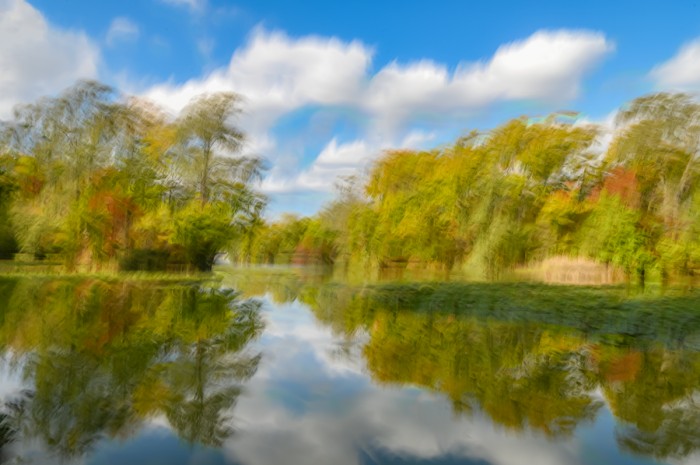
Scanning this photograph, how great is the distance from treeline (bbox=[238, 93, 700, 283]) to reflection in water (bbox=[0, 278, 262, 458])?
15480 mm

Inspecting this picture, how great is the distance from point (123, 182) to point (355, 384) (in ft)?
93.7

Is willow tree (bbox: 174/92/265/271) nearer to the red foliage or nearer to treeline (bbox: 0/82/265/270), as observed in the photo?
treeline (bbox: 0/82/265/270)

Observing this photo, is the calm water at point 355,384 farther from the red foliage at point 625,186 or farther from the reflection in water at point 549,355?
the red foliage at point 625,186

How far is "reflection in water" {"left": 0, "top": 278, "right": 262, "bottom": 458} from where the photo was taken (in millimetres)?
6754

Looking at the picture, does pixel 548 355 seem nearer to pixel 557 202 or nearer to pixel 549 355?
pixel 549 355

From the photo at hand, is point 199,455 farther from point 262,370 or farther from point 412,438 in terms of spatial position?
point 262,370

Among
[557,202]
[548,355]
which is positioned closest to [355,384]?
[548,355]

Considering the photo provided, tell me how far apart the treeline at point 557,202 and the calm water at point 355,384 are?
392 inches

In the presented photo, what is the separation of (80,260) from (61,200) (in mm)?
3793

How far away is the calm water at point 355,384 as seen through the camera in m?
6.31

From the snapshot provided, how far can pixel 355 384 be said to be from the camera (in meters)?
9.57

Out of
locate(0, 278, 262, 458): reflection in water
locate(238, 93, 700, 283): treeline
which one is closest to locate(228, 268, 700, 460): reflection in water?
locate(0, 278, 262, 458): reflection in water

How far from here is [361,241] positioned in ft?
128

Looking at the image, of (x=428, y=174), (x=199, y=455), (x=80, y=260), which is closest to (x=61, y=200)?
(x=80, y=260)
